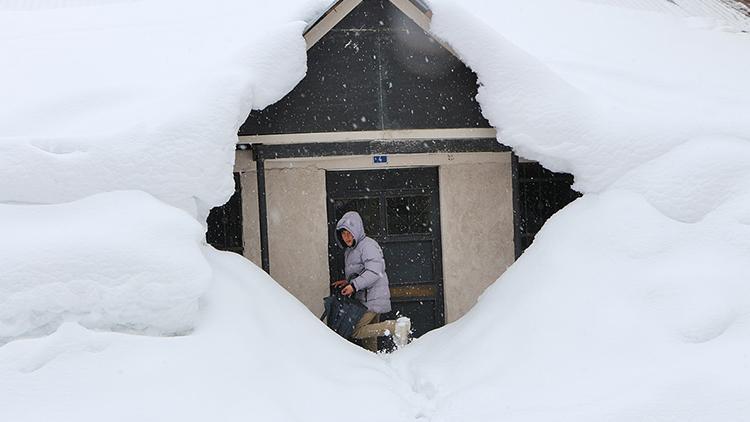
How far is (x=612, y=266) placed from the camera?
5625 mm

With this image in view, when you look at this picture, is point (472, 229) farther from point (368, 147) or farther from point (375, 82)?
point (375, 82)

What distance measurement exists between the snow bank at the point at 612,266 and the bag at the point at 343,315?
712 millimetres

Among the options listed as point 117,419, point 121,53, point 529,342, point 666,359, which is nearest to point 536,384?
point 529,342

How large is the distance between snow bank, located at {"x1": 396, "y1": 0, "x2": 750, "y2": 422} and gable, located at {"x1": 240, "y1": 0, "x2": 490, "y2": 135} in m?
0.31

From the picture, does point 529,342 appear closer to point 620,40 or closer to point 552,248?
point 552,248

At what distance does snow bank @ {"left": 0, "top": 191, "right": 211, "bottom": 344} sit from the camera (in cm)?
451

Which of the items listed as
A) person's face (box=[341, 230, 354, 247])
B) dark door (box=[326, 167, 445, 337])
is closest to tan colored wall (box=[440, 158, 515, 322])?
dark door (box=[326, 167, 445, 337])

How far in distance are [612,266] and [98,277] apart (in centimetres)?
354

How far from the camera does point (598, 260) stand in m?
5.73

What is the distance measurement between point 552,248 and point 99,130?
3.58 meters

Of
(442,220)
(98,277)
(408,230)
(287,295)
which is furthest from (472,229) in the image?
(98,277)

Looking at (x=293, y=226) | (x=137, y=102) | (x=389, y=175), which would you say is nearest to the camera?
(x=137, y=102)

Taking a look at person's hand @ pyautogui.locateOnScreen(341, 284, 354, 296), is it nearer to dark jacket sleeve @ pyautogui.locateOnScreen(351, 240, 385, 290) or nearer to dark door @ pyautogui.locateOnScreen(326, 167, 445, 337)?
dark jacket sleeve @ pyautogui.locateOnScreen(351, 240, 385, 290)

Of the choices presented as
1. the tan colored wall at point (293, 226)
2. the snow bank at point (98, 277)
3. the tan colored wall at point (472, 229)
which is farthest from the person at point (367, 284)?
the snow bank at point (98, 277)
